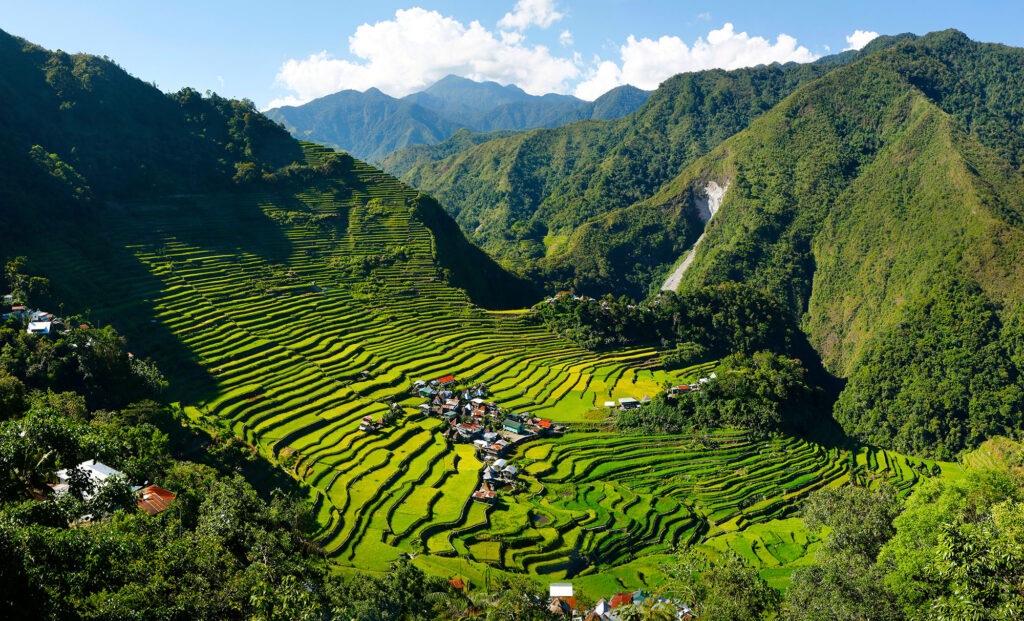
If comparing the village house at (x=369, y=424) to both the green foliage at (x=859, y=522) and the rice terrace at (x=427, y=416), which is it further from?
the green foliage at (x=859, y=522)

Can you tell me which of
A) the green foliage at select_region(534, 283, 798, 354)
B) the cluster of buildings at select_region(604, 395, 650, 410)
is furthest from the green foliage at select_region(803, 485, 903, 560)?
the green foliage at select_region(534, 283, 798, 354)

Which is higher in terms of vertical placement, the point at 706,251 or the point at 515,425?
the point at 706,251

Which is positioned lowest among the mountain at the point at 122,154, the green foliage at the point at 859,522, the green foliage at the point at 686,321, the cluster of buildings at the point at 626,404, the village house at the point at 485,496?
the village house at the point at 485,496

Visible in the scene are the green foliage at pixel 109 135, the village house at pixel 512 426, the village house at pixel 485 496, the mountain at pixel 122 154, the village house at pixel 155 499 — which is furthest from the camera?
the green foliage at pixel 109 135

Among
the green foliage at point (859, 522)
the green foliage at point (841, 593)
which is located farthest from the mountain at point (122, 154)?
the green foliage at point (841, 593)

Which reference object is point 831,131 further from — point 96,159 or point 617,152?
point 96,159

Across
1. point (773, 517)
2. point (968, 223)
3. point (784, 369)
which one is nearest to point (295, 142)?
point (784, 369)

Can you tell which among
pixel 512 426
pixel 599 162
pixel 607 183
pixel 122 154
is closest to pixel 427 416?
pixel 512 426
